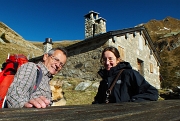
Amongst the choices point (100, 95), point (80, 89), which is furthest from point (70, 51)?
point (100, 95)

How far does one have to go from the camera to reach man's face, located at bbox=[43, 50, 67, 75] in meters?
2.93

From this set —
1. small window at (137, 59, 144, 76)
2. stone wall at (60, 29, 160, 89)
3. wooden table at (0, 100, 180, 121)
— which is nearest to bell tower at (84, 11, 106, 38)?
stone wall at (60, 29, 160, 89)

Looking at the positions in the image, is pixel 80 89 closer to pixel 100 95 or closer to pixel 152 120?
pixel 100 95

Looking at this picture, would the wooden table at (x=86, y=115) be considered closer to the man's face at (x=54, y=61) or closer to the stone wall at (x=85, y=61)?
the man's face at (x=54, y=61)

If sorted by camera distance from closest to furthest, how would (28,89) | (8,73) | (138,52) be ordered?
(28,89), (8,73), (138,52)

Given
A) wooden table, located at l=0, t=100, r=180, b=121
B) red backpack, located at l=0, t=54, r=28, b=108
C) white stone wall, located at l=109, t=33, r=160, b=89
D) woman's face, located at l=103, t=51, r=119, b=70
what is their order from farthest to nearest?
1. white stone wall, located at l=109, t=33, r=160, b=89
2. woman's face, located at l=103, t=51, r=119, b=70
3. red backpack, located at l=0, t=54, r=28, b=108
4. wooden table, located at l=0, t=100, r=180, b=121

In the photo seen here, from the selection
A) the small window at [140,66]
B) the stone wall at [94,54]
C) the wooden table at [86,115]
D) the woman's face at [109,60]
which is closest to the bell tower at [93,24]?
the stone wall at [94,54]

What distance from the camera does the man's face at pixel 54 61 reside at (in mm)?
2930

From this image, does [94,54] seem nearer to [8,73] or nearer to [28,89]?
[8,73]

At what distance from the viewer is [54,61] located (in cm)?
297

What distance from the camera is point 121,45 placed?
42.4 ft

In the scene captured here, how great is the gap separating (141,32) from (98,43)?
207 inches

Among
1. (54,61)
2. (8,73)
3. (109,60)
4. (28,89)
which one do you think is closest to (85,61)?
(109,60)

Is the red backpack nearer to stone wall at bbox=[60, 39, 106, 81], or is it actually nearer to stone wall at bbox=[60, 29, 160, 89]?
stone wall at bbox=[60, 29, 160, 89]
